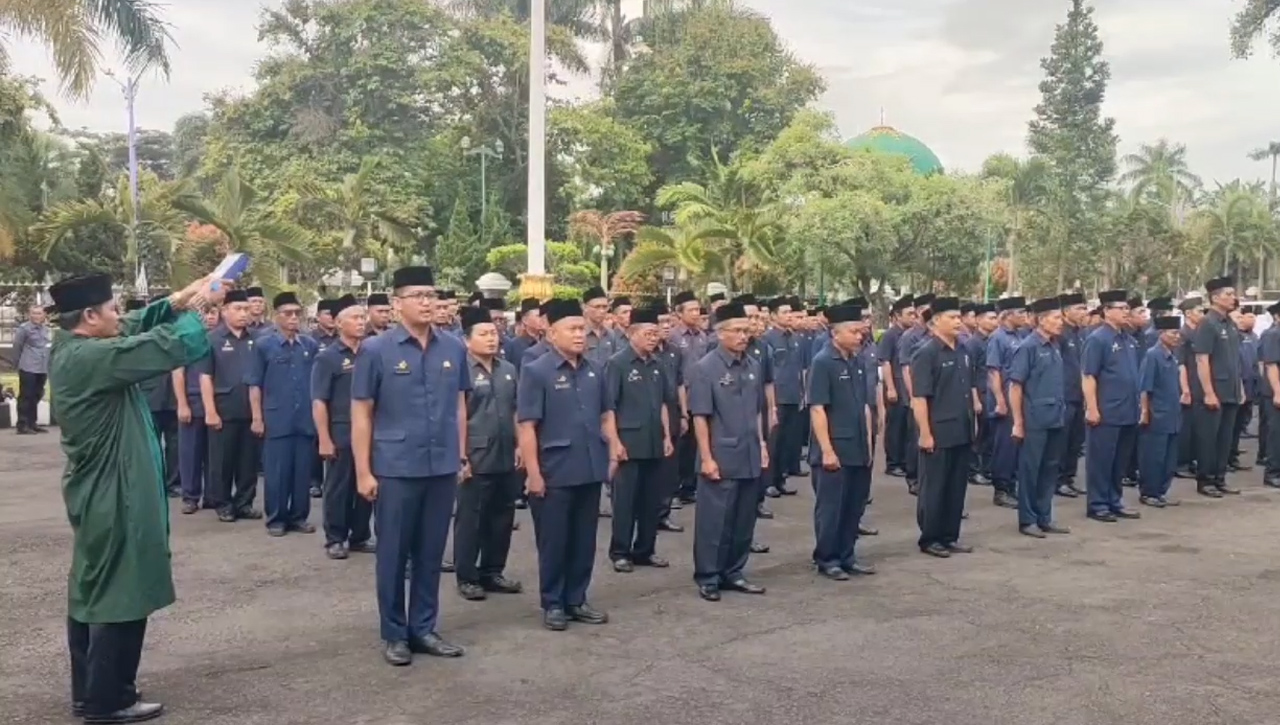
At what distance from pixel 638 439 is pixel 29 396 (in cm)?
1084

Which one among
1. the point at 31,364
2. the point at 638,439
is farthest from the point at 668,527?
the point at 31,364

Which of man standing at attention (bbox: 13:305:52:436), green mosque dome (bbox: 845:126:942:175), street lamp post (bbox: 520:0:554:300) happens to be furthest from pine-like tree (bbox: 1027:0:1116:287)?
man standing at attention (bbox: 13:305:52:436)

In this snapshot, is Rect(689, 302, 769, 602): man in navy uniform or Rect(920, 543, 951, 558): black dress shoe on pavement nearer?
Rect(689, 302, 769, 602): man in navy uniform

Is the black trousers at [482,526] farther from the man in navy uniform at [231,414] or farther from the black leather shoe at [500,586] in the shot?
the man in navy uniform at [231,414]

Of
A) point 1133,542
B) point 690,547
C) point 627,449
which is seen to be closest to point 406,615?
point 627,449

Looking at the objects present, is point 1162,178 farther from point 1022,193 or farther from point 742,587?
point 742,587

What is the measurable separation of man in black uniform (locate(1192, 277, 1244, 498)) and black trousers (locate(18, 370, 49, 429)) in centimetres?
1376

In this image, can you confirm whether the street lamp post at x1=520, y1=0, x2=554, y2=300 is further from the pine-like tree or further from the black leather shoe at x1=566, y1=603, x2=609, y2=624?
the pine-like tree

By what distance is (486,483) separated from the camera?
23.0 ft

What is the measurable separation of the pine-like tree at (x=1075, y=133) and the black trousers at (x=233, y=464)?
34374 millimetres

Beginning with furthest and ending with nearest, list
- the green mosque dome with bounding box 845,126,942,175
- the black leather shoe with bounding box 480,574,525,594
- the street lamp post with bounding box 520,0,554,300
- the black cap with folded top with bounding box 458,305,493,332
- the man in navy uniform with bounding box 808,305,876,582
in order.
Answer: the green mosque dome with bounding box 845,126,942,175, the street lamp post with bounding box 520,0,554,300, the man in navy uniform with bounding box 808,305,876,582, the black cap with folded top with bounding box 458,305,493,332, the black leather shoe with bounding box 480,574,525,594

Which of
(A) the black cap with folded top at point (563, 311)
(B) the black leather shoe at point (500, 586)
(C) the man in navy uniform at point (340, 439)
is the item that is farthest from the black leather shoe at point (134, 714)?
(C) the man in navy uniform at point (340, 439)

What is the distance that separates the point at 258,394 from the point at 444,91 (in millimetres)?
32839

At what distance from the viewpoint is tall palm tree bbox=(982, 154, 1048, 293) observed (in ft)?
130
